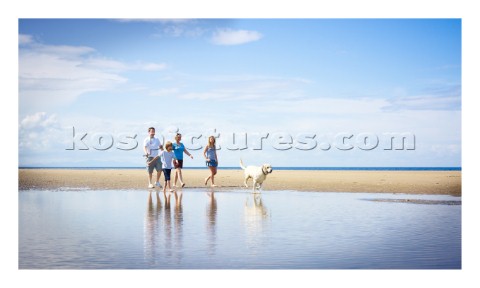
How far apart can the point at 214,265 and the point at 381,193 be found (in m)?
11.6

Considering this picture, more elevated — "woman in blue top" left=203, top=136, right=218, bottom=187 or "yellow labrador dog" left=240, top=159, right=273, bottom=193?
"woman in blue top" left=203, top=136, right=218, bottom=187

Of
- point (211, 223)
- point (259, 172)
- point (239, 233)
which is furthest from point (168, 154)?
point (239, 233)

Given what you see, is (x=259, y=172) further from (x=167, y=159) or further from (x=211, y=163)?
(x=167, y=159)

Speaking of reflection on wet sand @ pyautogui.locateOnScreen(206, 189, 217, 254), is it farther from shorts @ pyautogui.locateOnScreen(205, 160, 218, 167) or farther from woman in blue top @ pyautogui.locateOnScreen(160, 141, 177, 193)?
shorts @ pyautogui.locateOnScreen(205, 160, 218, 167)

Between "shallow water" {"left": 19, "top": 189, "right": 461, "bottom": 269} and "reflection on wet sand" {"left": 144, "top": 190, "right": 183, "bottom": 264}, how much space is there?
0.02 meters

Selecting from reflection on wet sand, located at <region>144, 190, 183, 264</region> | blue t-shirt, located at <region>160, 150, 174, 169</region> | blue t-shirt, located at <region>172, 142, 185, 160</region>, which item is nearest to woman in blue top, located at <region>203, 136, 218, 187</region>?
blue t-shirt, located at <region>172, 142, 185, 160</region>

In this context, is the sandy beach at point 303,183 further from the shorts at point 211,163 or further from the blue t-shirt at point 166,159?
the blue t-shirt at point 166,159

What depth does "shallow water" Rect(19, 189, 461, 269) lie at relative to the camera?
7.83 metres

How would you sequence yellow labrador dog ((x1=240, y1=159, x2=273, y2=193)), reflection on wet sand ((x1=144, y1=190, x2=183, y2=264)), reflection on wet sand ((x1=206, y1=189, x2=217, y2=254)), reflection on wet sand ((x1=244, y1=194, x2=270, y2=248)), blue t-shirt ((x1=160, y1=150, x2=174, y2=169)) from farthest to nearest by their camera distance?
blue t-shirt ((x1=160, y1=150, x2=174, y2=169)), yellow labrador dog ((x1=240, y1=159, x2=273, y2=193)), reflection on wet sand ((x1=244, y1=194, x2=270, y2=248)), reflection on wet sand ((x1=206, y1=189, x2=217, y2=254)), reflection on wet sand ((x1=144, y1=190, x2=183, y2=264))

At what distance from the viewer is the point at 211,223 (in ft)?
35.4

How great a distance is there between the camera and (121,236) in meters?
9.50

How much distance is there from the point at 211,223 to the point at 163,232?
124 cm

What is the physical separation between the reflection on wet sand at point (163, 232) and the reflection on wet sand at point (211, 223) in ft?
1.41
